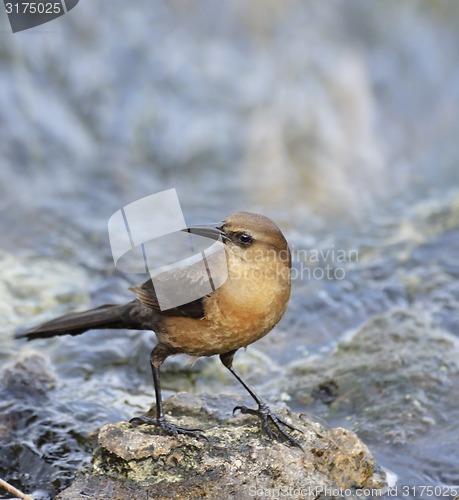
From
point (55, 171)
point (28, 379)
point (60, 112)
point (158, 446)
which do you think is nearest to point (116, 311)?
point (28, 379)

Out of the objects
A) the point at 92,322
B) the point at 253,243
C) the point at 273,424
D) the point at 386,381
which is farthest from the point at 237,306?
the point at 386,381

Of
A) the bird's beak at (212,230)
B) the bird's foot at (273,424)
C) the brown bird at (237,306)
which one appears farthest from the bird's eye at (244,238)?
the bird's foot at (273,424)

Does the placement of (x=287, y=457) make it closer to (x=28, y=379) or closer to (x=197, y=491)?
(x=197, y=491)

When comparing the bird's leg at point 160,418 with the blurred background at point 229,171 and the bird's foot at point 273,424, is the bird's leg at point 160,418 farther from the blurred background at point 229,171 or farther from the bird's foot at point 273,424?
the blurred background at point 229,171

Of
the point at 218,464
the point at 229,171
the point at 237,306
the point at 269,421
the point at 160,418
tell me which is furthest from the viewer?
the point at 229,171

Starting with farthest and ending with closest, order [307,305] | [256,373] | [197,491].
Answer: [307,305], [256,373], [197,491]

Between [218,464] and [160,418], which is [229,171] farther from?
[218,464]

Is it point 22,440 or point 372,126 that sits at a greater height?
point 22,440
